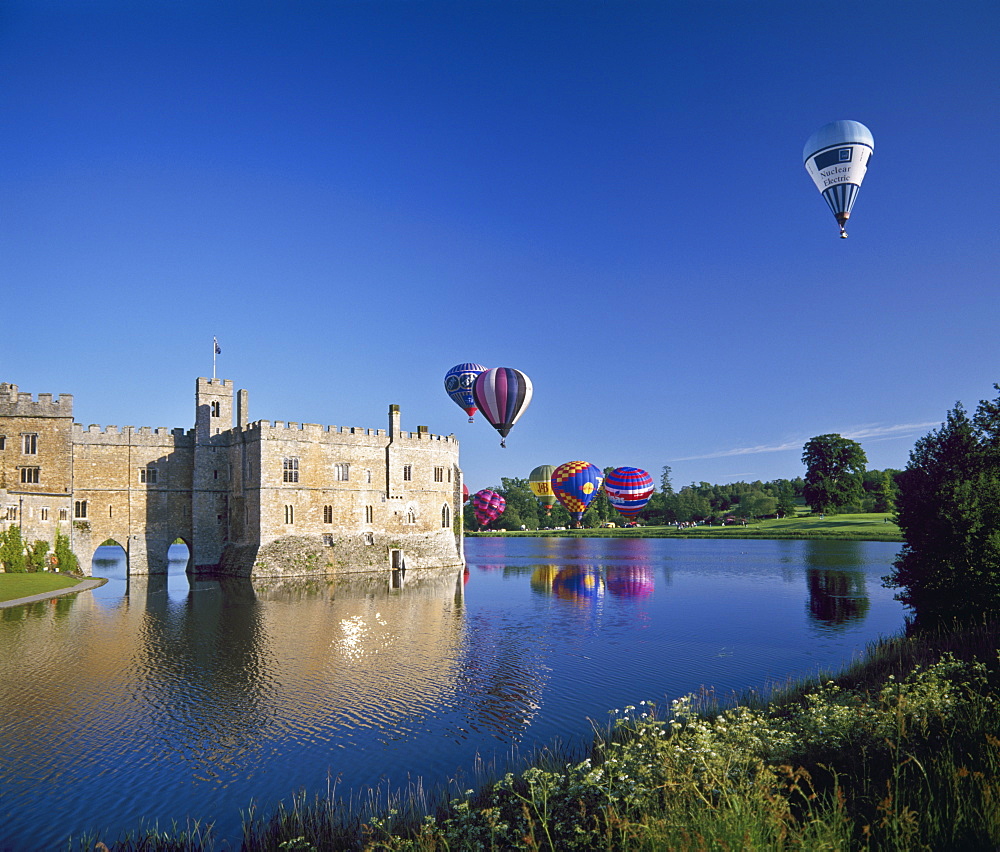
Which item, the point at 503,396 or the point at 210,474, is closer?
the point at 210,474

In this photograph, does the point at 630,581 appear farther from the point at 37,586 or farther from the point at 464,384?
the point at 37,586

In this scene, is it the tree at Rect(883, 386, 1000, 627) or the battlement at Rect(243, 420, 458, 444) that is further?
the battlement at Rect(243, 420, 458, 444)

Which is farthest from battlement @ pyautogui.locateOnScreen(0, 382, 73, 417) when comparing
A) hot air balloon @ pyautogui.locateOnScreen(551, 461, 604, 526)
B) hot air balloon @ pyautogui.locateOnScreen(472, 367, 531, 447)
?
hot air balloon @ pyautogui.locateOnScreen(551, 461, 604, 526)

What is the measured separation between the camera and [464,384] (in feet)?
194

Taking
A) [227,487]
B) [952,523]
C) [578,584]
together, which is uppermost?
[227,487]

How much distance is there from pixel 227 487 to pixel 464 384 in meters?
21.7

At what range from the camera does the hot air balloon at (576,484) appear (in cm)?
9250

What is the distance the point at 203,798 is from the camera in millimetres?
11094

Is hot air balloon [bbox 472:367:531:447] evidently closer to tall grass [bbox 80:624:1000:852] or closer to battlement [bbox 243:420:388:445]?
battlement [bbox 243:420:388:445]

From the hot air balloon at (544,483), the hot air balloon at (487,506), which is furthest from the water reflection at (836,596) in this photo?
the hot air balloon at (487,506)

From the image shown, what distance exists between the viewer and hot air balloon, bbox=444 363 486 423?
193ft

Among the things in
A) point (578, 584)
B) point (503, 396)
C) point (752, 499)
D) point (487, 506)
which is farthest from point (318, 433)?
point (752, 499)

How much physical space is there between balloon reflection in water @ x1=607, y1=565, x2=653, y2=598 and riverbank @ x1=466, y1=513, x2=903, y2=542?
35273 millimetres

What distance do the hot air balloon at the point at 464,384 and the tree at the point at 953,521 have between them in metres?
39.6
